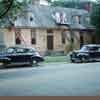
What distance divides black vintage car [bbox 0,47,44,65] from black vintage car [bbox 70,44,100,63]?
438 centimetres

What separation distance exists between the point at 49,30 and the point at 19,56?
1981 cm

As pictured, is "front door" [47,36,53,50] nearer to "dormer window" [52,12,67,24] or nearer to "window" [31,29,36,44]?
"window" [31,29,36,44]

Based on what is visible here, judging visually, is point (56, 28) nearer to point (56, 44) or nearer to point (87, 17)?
point (56, 44)

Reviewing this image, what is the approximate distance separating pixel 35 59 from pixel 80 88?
47.9 ft

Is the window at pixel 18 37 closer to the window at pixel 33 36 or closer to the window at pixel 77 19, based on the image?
the window at pixel 33 36

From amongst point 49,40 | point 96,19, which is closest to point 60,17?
point 49,40

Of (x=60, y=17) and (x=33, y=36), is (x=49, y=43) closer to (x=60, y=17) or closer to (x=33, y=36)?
(x=33, y=36)

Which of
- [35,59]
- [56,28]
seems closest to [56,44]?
[56,28]

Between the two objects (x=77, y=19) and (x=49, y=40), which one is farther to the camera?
(x=77, y=19)

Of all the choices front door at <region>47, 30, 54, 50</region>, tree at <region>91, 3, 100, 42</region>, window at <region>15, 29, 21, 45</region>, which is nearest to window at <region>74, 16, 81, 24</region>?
tree at <region>91, 3, 100, 42</region>

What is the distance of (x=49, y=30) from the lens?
4678 cm

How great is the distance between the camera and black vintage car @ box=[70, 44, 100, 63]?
31828 mm

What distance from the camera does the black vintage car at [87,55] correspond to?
31.8 m

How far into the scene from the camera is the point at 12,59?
26.9 metres
